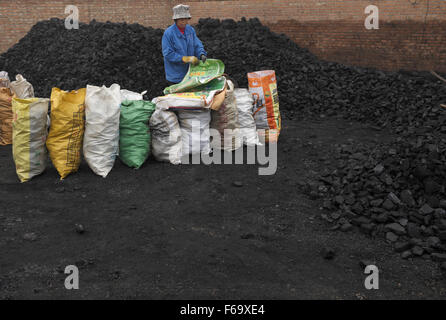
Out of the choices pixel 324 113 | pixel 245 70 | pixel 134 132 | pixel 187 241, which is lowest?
pixel 187 241

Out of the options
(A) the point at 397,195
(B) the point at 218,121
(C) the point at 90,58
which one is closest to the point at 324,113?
(B) the point at 218,121

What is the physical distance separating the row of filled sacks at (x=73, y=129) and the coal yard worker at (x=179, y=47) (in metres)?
0.94

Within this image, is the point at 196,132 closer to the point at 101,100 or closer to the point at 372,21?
the point at 101,100

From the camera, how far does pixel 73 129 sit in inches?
166

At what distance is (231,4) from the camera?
33.5 ft

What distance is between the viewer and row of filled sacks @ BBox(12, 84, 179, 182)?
4133 millimetres

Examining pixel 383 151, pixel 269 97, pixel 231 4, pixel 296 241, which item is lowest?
pixel 296 241

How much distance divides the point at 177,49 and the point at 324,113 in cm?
326

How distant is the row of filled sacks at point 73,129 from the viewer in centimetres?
413

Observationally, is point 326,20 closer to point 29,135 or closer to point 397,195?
point 397,195

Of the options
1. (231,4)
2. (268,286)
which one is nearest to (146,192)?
(268,286)

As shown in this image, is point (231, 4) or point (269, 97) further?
point (231, 4)

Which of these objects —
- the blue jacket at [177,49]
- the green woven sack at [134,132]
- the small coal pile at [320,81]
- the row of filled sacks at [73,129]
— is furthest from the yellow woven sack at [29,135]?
the small coal pile at [320,81]

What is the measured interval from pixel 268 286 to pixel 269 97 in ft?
10.8
